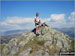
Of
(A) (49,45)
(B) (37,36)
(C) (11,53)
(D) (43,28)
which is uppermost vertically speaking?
(D) (43,28)

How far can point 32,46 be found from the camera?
24.3 meters

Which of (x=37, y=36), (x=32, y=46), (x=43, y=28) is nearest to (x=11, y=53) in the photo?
(x=32, y=46)

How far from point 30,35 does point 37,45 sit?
3.30m

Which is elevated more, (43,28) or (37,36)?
(43,28)

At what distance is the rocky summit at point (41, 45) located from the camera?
23734 millimetres

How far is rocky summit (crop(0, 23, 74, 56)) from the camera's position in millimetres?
23734

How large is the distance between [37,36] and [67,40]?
6.29 meters

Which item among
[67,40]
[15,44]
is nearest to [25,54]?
[15,44]

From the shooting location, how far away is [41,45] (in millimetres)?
24641

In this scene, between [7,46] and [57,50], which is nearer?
[57,50]

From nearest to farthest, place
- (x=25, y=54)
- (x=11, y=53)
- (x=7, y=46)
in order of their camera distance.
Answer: (x=25, y=54) < (x=11, y=53) < (x=7, y=46)

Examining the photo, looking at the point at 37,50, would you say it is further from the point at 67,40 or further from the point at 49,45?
the point at 67,40

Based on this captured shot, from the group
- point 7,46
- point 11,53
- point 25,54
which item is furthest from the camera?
point 7,46

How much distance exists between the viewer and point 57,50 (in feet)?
78.6
